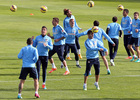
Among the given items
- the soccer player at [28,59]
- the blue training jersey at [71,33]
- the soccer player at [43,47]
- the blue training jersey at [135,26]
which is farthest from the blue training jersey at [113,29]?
the soccer player at [28,59]

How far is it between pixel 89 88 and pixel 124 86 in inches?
52.7

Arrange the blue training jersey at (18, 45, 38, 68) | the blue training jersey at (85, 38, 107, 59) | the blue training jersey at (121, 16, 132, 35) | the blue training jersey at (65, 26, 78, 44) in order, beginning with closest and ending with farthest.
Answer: the blue training jersey at (18, 45, 38, 68) < the blue training jersey at (85, 38, 107, 59) < the blue training jersey at (65, 26, 78, 44) < the blue training jersey at (121, 16, 132, 35)

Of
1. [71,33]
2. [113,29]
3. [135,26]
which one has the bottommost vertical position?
[71,33]

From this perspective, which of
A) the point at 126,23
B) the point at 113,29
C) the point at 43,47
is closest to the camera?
the point at 43,47

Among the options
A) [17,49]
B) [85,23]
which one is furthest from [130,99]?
[85,23]

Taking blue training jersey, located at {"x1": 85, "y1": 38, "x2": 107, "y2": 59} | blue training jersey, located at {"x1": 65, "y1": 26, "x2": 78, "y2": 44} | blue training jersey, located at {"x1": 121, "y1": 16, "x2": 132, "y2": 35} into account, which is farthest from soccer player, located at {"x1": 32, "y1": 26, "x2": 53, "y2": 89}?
blue training jersey, located at {"x1": 121, "y1": 16, "x2": 132, "y2": 35}

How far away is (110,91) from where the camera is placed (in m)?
14.7

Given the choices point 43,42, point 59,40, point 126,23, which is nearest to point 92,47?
point 43,42

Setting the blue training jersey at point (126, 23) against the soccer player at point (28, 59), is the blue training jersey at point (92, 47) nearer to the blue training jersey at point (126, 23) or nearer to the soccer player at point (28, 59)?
the soccer player at point (28, 59)

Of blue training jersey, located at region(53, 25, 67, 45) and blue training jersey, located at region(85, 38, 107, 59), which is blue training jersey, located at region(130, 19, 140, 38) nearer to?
blue training jersey, located at region(53, 25, 67, 45)

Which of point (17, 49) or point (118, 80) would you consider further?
Result: point (17, 49)

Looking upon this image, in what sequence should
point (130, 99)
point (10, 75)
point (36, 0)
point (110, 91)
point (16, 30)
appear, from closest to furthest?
point (130, 99), point (110, 91), point (10, 75), point (16, 30), point (36, 0)

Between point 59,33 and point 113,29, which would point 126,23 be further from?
point 59,33

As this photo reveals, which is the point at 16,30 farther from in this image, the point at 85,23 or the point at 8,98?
the point at 8,98
